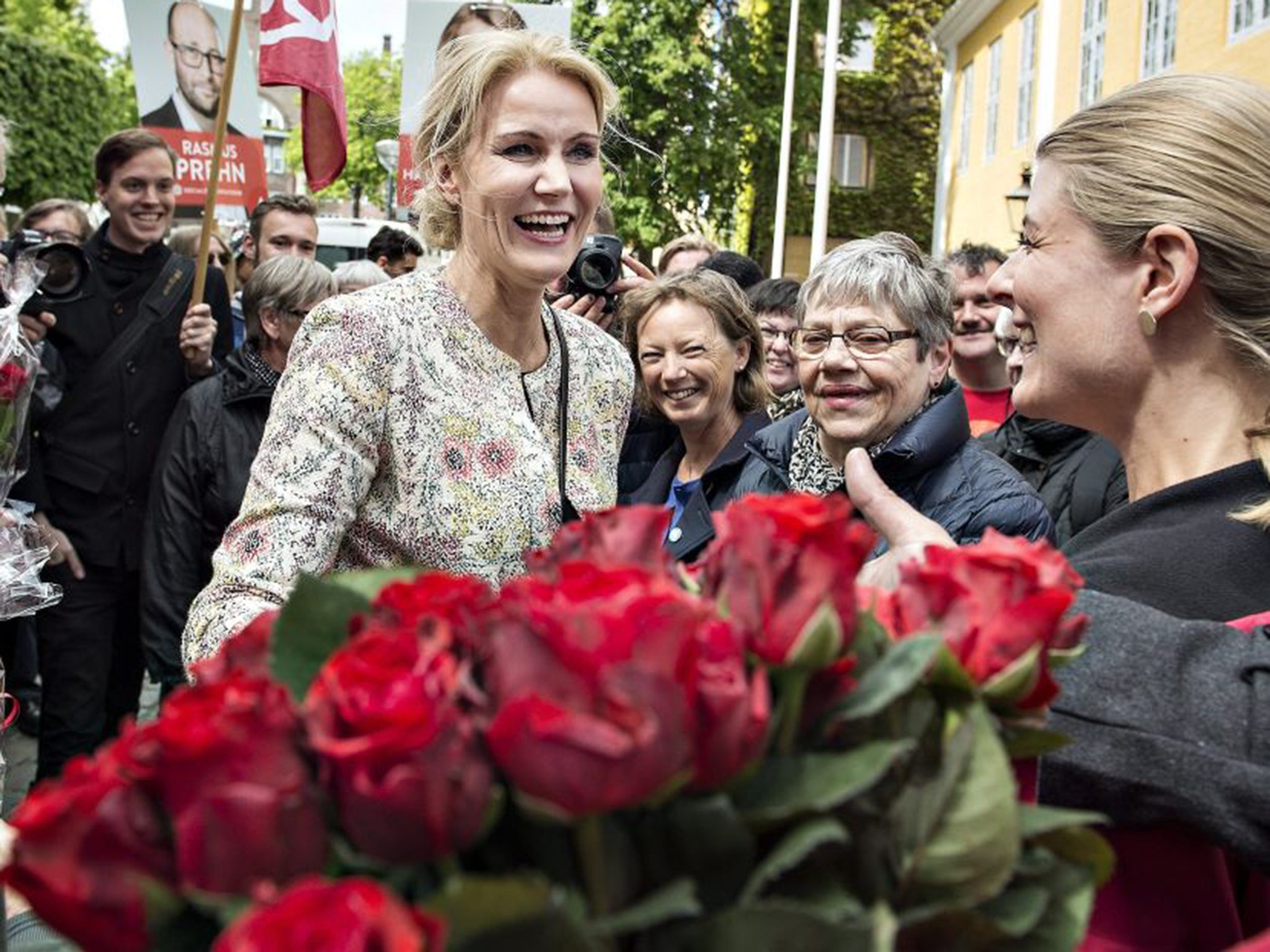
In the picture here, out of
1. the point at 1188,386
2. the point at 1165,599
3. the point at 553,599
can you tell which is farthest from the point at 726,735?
the point at 1188,386

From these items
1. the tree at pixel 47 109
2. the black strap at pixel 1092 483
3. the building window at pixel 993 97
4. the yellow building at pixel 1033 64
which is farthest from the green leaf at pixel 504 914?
the tree at pixel 47 109

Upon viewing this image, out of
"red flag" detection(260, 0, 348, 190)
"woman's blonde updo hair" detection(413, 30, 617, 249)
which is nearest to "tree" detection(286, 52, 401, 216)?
"red flag" detection(260, 0, 348, 190)

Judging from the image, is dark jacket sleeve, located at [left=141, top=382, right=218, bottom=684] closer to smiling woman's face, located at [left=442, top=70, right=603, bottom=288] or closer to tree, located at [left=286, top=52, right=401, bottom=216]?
smiling woman's face, located at [left=442, top=70, right=603, bottom=288]

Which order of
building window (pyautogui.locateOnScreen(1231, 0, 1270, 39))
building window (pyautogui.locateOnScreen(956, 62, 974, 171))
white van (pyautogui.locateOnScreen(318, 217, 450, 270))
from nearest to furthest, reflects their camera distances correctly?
building window (pyautogui.locateOnScreen(1231, 0, 1270, 39)), white van (pyautogui.locateOnScreen(318, 217, 450, 270)), building window (pyautogui.locateOnScreen(956, 62, 974, 171))

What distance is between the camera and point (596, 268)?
13.4 ft

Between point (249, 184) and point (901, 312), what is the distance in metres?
5.32

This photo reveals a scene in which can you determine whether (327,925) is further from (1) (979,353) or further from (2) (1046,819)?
(1) (979,353)

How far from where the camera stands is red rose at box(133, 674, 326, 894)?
2.01 ft

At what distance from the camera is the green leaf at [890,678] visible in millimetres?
737

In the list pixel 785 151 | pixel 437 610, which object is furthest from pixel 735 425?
pixel 785 151

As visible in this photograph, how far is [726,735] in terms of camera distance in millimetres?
660

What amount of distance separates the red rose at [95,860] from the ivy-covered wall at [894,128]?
30.6 meters

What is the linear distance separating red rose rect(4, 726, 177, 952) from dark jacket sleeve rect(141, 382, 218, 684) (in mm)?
3940

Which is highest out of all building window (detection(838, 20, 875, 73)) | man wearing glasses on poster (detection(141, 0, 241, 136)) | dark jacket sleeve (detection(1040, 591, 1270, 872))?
building window (detection(838, 20, 875, 73))
